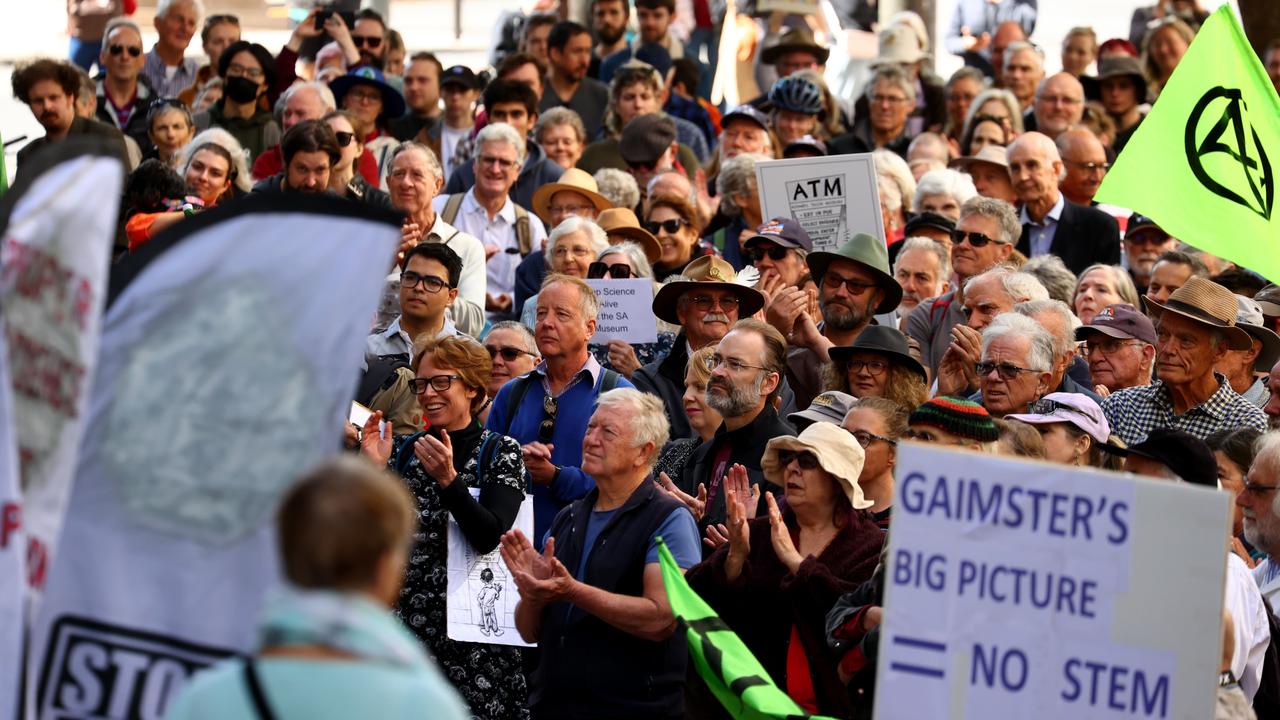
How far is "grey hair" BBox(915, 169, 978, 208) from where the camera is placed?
39.9 ft

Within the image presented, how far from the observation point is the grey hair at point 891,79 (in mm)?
15180

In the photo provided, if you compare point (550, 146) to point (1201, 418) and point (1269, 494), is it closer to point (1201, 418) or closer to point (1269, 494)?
point (1201, 418)

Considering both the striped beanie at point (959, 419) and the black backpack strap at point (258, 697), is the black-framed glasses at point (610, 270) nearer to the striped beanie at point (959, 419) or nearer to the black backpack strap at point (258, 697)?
the striped beanie at point (959, 419)

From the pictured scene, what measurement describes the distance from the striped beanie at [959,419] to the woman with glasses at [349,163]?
5279 mm

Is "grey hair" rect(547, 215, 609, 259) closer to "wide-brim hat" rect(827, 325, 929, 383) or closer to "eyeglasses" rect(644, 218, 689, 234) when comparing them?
"eyeglasses" rect(644, 218, 689, 234)

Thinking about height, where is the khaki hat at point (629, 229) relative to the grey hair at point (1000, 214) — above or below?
below

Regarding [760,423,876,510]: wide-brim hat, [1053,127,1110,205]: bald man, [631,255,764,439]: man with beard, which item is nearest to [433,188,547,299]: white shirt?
[631,255,764,439]: man with beard

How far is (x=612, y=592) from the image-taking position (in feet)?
24.4

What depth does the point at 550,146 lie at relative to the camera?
13750 mm

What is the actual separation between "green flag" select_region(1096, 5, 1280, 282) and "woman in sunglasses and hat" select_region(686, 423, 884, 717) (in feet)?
7.30

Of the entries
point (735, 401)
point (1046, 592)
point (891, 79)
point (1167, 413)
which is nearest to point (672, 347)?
point (735, 401)

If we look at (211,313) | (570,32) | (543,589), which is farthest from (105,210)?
(570,32)

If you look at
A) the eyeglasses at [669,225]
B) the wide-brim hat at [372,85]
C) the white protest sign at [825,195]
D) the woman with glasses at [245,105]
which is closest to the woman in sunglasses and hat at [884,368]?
the white protest sign at [825,195]

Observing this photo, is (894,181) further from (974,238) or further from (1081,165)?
(974,238)
